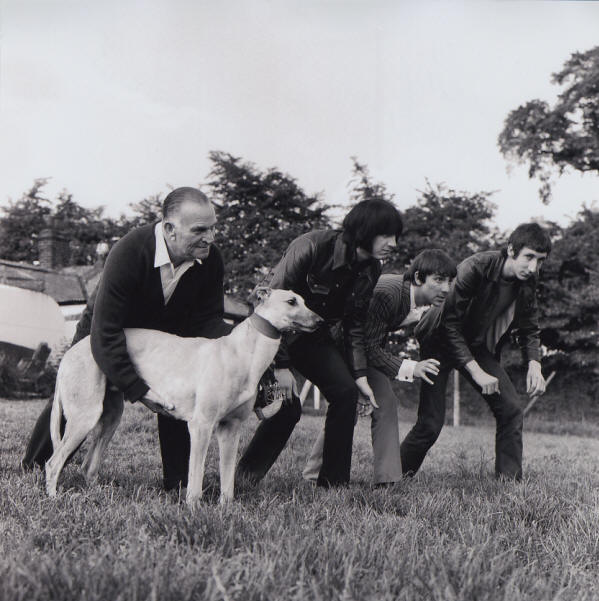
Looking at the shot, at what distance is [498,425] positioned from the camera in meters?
5.87

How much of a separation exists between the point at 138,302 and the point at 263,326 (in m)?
0.86

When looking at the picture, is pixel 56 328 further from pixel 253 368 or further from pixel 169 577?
pixel 169 577

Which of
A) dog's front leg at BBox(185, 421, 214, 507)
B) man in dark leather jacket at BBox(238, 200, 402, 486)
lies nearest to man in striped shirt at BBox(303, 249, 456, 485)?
man in dark leather jacket at BBox(238, 200, 402, 486)

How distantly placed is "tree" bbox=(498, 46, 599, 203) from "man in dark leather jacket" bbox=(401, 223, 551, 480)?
80.3 feet

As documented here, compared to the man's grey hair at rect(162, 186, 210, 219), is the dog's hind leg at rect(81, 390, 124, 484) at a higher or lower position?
lower

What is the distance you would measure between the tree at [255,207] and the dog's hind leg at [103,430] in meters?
27.3

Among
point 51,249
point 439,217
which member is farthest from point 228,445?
point 51,249

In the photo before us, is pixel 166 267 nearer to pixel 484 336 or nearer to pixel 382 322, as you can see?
pixel 382 322

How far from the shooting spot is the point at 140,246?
425cm

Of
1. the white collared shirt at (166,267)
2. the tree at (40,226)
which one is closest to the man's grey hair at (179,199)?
the white collared shirt at (166,267)

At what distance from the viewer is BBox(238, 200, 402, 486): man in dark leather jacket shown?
15.3ft

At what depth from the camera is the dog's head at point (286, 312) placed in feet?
13.6

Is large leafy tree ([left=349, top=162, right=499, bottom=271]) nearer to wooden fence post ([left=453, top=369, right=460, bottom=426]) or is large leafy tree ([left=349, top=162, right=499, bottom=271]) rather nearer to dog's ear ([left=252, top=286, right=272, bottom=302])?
wooden fence post ([left=453, top=369, right=460, bottom=426])

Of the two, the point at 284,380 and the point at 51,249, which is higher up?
the point at 51,249
